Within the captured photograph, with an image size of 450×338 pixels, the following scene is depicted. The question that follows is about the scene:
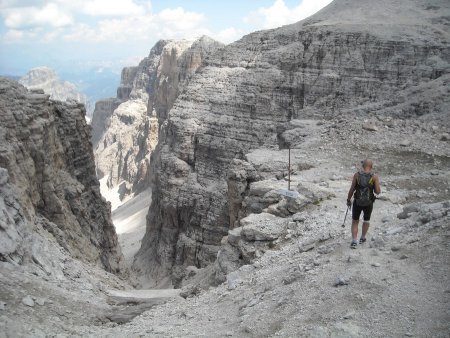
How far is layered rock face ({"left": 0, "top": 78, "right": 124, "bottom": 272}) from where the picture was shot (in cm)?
1487

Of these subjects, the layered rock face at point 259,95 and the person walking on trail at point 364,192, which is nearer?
the person walking on trail at point 364,192

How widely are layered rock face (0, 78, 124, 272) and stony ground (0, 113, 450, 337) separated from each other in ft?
7.48

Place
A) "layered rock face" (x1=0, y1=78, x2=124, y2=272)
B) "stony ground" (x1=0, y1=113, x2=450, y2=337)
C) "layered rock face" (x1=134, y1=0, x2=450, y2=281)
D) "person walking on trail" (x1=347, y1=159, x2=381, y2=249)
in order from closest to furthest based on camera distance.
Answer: "stony ground" (x1=0, y1=113, x2=450, y2=337)
"person walking on trail" (x1=347, y1=159, x2=381, y2=249)
"layered rock face" (x1=0, y1=78, x2=124, y2=272)
"layered rock face" (x1=134, y1=0, x2=450, y2=281)

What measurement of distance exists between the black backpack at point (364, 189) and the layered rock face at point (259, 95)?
32.0m


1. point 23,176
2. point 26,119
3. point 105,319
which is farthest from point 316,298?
point 26,119

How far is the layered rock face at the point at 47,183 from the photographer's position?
14.9m

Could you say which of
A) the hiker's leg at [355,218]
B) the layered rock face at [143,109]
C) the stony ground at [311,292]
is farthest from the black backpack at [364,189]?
the layered rock face at [143,109]

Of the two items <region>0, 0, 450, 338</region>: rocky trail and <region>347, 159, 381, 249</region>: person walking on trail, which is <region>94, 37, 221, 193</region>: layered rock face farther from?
<region>347, 159, 381, 249</region>: person walking on trail

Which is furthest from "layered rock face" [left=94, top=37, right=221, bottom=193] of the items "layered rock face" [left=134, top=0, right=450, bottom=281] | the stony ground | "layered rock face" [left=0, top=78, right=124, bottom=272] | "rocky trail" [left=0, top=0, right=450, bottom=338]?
the stony ground

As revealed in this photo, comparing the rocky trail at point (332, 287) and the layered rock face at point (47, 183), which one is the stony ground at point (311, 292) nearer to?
the rocky trail at point (332, 287)

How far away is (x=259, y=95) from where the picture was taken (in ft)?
157

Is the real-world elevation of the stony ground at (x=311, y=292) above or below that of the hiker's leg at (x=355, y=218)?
below

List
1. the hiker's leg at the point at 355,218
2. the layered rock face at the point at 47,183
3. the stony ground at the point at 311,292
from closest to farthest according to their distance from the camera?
the stony ground at the point at 311,292, the hiker's leg at the point at 355,218, the layered rock face at the point at 47,183

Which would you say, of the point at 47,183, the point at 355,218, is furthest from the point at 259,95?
the point at 355,218
